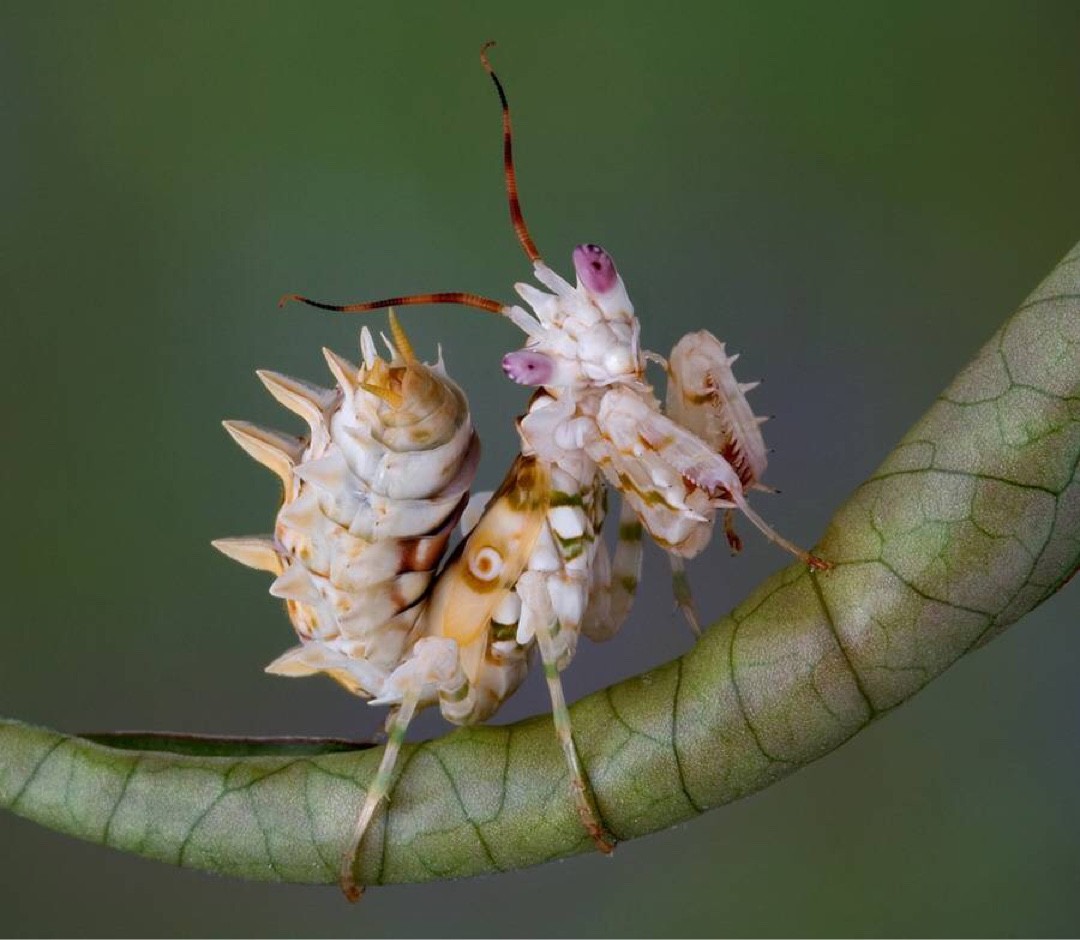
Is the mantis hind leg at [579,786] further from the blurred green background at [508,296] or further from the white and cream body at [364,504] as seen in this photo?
the blurred green background at [508,296]

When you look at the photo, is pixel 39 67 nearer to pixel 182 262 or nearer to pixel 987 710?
pixel 182 262

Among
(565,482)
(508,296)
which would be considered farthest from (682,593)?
(508,296)

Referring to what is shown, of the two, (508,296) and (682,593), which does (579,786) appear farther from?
(508,296)

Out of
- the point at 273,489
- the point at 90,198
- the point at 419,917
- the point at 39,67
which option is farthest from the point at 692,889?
the point at 39,67

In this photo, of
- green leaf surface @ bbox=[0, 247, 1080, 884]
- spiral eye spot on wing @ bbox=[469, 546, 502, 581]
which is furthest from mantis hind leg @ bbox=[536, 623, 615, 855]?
spiral eye spot on wing @ bbox=[469, 546, 502, 581]

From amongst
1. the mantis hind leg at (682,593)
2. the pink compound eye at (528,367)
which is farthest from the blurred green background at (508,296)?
the pink compound eye at (528,367)
